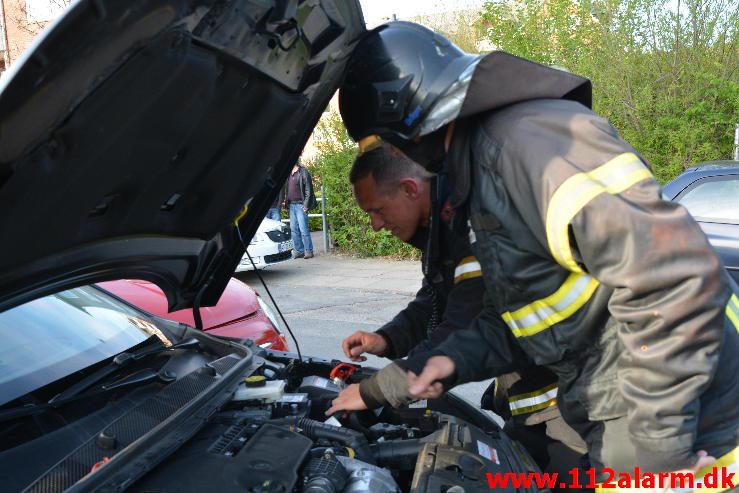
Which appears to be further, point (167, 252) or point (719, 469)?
point (167, 252)

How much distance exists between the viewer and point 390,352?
279 centimetres

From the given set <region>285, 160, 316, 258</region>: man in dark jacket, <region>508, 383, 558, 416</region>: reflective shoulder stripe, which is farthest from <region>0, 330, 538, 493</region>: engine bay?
<region>285, 160, 316, 258</region>: man in dark jacket

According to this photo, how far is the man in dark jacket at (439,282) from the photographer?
212 centimetres

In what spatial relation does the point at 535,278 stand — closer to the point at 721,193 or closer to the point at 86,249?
the point at 86,249

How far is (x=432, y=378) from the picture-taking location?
1.98 m

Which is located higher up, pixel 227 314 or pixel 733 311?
pixel 733 311

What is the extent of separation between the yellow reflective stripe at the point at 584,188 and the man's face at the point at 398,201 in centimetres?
72

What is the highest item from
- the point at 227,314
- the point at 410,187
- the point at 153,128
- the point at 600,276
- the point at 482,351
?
the point at 153,128

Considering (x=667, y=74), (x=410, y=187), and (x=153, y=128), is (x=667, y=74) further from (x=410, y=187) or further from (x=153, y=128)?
(x=153, y=128)

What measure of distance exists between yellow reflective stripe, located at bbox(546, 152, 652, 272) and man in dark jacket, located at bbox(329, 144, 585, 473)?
608mm

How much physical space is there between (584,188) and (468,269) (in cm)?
82

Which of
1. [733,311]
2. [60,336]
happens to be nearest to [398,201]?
[733,311]

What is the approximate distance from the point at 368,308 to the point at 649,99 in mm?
5166

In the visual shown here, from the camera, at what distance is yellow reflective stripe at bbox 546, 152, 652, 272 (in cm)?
144
